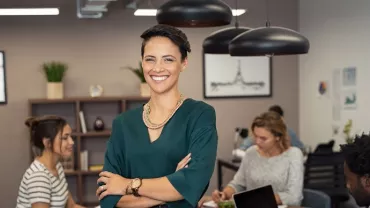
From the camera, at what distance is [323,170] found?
6.02 metres

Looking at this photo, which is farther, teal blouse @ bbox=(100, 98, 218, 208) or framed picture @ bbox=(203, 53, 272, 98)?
framed picture @ bbox=(203, 53, 272, 98)

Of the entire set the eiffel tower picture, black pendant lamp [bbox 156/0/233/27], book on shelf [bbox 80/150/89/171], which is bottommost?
book on shelf [bbox 80/150/89/171]

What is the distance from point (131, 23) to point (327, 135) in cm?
294

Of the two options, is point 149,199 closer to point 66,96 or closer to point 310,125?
point 66,96

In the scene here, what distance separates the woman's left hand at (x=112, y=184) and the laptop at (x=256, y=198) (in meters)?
1.40

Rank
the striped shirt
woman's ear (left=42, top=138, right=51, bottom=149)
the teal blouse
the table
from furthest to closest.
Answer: the table
woman's ear (left=42, top=138, right=51, bottom=149)
the striped shirt
the teal blouse

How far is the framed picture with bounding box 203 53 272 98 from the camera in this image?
783 centimetres

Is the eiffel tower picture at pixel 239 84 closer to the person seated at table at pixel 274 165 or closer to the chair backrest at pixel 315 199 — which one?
the person seated at table at pixel 274 165

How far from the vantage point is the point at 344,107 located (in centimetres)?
691

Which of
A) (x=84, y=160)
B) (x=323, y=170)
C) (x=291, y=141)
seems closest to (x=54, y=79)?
(x=84, y=160)

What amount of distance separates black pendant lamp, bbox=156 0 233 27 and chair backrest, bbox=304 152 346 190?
315 cm

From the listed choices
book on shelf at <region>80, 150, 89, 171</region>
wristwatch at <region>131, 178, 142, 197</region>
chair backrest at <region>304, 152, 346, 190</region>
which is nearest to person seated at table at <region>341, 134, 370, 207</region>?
wristwatch at <region>131, 178, 142, 197</region>

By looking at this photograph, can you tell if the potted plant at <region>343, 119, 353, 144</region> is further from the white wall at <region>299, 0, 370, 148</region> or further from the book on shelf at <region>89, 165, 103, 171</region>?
the book on shelf at <region>89, 165, 103, 171</region>

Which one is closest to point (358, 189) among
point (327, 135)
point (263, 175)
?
point (263, 175)
